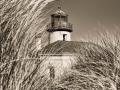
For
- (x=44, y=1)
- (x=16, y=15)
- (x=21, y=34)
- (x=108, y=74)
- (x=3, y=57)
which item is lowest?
(x=108, y=74)

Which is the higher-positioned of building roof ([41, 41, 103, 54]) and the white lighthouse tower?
the white lighthouse tower

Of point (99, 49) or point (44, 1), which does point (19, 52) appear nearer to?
point (44, 1)

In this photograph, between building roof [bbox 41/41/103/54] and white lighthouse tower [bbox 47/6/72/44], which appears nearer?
building roof [bbox 41/41/103/54]

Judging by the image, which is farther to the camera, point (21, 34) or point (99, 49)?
point (99, 49)

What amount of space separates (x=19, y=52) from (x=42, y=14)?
0.44 m

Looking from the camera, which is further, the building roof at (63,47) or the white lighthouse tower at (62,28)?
the white lighthouse tower at (62,28)

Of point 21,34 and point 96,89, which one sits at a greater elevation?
point 21,34

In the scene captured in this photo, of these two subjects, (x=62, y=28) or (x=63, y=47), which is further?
(x=62, y=28)

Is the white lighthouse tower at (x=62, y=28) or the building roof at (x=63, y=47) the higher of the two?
the white lighthouse tower at (x=62, y=28)

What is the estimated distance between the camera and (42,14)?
59.0 inches

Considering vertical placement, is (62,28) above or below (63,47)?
above

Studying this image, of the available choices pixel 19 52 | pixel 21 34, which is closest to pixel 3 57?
pixel 19 52

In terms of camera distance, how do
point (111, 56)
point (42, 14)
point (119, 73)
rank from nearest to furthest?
point (42, 14)
point (119, 73)
point (111, 56)

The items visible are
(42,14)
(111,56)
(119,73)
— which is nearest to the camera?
(42,14)
